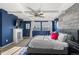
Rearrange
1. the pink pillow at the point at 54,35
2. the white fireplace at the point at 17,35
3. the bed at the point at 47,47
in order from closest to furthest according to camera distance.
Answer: the bed at the point at 47,47 → the pink pillow at the point at 54,35 → the white fireplace at the point at 17,35

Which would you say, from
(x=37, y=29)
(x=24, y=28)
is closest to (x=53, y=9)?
(x=37, y=29)

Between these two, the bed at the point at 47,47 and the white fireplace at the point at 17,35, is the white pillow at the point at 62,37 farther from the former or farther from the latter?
the white fireplace at the point at 17,35

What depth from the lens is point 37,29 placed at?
296 centimetres

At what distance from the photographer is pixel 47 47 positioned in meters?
2.77

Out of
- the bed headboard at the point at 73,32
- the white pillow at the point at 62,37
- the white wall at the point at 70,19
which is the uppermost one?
the white wall at the point at 70,19

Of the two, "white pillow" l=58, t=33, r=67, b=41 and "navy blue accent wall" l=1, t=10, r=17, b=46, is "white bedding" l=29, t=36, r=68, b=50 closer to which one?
"white pillow" l=58, t=33, r=67, b=41

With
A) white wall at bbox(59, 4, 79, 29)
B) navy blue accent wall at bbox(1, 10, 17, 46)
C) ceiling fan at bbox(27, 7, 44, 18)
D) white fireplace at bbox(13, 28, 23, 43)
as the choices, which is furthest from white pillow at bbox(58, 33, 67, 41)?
navy blue accent wall at bbox(1, 10, 17, 46)

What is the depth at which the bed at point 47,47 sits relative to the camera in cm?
272

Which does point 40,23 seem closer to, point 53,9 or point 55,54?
point 53,9

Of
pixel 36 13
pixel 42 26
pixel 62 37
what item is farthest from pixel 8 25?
pixel 62 37

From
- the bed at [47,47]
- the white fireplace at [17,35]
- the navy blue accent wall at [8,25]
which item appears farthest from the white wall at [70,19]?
the navy blue accent wall at [8,25]

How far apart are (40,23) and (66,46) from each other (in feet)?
2.46

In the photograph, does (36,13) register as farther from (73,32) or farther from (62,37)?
(73,32)

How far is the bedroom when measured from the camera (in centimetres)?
276
